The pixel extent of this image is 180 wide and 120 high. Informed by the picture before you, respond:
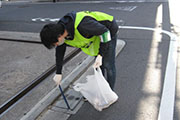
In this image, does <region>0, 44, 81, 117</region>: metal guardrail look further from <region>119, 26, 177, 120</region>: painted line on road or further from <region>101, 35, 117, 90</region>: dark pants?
<region>119, 26, 177, 120</region>: painted line on road

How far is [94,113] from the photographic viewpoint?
2.51m

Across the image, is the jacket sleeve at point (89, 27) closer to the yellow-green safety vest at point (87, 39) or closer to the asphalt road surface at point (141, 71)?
the yellow-green safety vest at point (87, 39)

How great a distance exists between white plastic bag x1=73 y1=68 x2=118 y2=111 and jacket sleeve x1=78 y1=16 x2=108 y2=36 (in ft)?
1.94

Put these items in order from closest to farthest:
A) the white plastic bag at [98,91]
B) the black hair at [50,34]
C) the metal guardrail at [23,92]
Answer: the black hair at [50,34] < the white plastic bag at [98,91] < the metal guardrail at [23,92]

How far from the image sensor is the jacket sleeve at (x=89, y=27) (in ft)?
5.95

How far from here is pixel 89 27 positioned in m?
1.82

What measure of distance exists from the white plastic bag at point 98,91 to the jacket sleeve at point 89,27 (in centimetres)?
59

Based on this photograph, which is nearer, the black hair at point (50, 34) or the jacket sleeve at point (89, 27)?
the black hair at point (50, 34)

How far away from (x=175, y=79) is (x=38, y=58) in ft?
9.32

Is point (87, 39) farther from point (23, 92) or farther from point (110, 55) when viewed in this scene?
point (23, 92)

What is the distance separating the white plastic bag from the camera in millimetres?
2335

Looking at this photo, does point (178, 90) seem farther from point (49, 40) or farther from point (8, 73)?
point (8, 73)

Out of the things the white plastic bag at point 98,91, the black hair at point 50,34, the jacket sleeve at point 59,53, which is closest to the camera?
the black hair at point 50,34

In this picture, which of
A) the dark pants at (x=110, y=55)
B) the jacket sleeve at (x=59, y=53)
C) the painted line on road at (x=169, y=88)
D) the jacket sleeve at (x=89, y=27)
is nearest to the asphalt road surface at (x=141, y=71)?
the painted line on road at (x=169, y=88)
